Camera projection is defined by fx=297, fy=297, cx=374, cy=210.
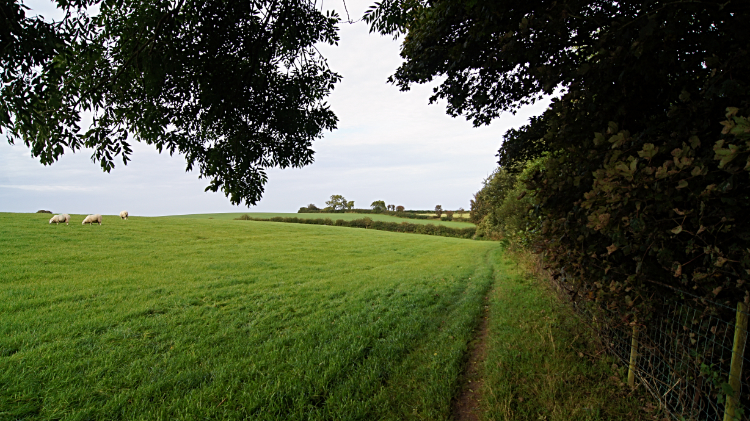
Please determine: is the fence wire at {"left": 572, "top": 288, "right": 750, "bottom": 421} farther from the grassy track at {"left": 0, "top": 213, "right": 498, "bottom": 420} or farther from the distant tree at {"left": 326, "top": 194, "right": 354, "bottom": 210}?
the distant tree at {"left": 326, "top": 194, "right": 354, "bottom": 210}

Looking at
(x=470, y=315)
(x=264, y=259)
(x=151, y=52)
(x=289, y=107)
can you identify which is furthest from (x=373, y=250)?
(x=151, y=52)

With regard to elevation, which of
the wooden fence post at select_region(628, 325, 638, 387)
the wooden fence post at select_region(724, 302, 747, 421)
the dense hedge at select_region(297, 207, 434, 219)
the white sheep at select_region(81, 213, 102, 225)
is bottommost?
the wooden fence post at select_region(628, 325, 638, 387)

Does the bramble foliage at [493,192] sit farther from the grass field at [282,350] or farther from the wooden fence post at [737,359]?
the wooden fence post at [737,359]

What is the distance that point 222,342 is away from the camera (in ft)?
16.5

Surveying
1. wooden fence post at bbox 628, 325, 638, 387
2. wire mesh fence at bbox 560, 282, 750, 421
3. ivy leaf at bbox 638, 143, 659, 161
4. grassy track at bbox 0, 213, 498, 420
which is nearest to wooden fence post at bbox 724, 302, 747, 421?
wire mesh fence at bbox 560, 282, 750, 421

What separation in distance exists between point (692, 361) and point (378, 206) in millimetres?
72213

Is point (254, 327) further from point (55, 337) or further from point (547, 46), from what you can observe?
point (547, 46)

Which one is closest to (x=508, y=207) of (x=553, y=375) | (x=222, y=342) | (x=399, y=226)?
(x=553, y=375)

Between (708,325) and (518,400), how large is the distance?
A: 1922mm

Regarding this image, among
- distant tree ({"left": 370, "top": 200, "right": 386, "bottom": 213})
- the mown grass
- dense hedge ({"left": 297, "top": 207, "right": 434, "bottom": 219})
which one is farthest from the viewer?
distant tree ({"left": 370, "top": 200, "right": 386, "bottom": 213})

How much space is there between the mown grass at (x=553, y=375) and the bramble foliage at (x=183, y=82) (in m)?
4.73

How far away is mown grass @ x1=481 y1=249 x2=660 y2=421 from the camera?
3211mm

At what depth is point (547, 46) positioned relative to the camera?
4320 millimetres

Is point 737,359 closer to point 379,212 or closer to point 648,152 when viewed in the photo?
point 648,152
